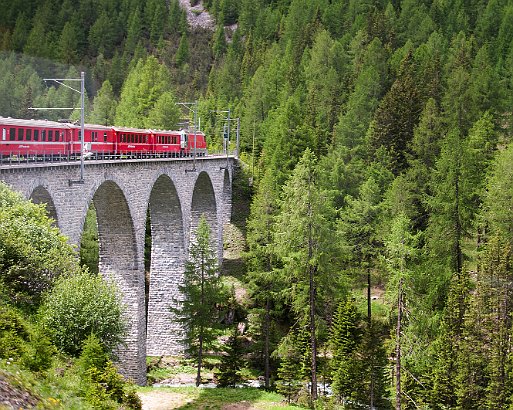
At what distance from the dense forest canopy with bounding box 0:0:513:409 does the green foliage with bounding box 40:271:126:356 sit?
39.0 ft

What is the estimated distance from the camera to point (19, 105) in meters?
80.4

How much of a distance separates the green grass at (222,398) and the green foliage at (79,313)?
34.7 ft

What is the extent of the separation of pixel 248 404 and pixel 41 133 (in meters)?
16.6

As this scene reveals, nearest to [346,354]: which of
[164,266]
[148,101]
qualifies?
[164,266]

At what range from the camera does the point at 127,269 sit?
39344 millimetres

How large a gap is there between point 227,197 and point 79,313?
4548 centimetres

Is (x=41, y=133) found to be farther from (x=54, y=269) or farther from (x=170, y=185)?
(x=170, y=185)

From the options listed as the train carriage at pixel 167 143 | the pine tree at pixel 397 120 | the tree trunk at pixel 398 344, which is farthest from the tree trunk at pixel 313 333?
the pine tree at pixel 397 120

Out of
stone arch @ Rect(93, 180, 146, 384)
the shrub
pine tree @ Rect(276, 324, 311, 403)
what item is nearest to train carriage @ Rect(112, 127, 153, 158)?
stone arch @ Rect(93, 180, 146, 384)

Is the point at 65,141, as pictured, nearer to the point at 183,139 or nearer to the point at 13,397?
the point at 13,397

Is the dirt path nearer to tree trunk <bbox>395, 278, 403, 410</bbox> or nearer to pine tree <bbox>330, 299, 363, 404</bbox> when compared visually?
pine tree <bbox>330, 299, 363, 404</bbox>

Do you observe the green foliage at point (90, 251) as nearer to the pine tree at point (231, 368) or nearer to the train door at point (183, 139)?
the train door at point (183, 139)

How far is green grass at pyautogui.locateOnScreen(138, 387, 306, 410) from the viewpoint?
116 ft

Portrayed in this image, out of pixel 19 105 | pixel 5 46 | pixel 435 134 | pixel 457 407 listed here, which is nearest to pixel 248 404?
pixel 457 407
